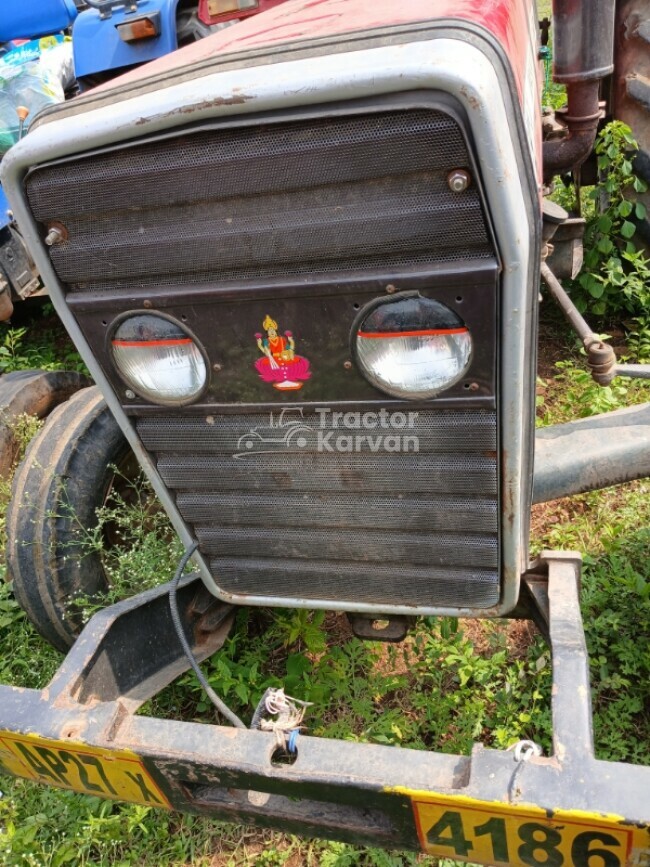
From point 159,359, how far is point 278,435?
0.26m

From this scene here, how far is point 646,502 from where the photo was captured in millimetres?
2539

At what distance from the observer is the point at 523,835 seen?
1081 mm

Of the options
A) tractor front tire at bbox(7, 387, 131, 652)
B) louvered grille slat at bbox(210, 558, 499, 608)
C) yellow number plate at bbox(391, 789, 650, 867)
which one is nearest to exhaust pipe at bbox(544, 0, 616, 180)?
louvered grille slat at bbox(210, 558, 499, 608)

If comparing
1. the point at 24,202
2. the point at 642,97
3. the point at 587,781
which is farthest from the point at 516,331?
the point at 642,97

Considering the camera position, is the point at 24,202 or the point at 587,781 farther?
the point at 24,202

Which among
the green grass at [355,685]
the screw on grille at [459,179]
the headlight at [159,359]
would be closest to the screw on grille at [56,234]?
the headlight at [159,359]

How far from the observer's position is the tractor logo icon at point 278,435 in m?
1.32

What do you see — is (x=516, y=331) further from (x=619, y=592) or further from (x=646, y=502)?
(x=646, y=502)

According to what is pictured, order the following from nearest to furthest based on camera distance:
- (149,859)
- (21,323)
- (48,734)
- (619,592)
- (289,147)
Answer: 1. (289,147)
2. (48,734)
3. (149,859)
4. (619,592)
5. (21,323)

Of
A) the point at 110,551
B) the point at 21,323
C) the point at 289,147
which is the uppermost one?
the point at 289,147

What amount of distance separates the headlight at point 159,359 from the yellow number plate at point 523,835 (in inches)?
30.4

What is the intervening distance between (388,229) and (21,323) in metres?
4.35

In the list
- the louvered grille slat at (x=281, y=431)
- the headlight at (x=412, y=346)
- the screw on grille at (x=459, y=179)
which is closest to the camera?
the screw on grille at (x=459, y=179)

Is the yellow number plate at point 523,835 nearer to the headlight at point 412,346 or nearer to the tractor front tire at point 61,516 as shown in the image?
the headlight at point 412,346
